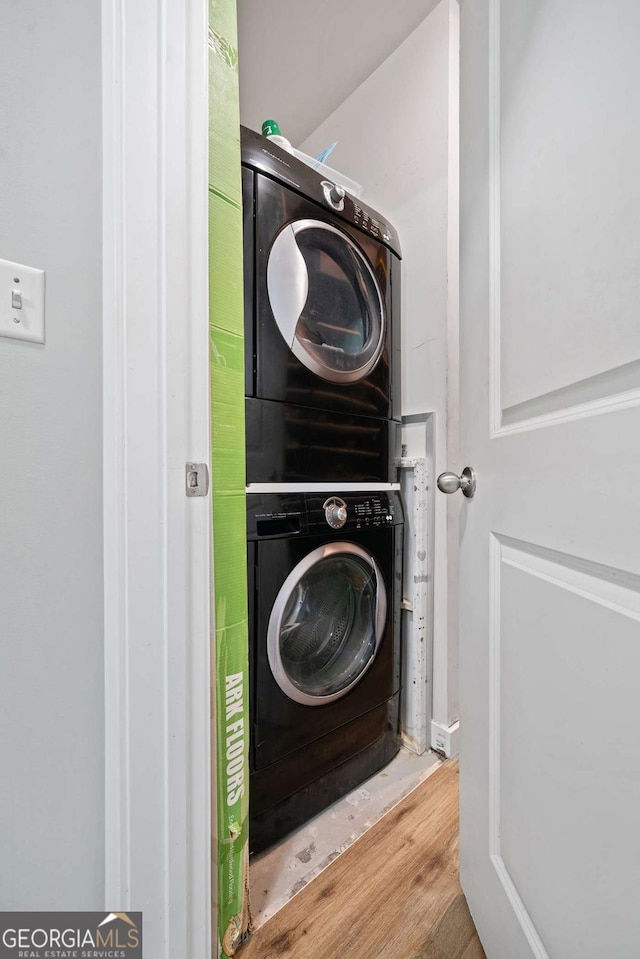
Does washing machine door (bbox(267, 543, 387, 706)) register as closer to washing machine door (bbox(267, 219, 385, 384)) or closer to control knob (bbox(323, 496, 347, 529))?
control knob (bbox(323, 496, 347, 529))

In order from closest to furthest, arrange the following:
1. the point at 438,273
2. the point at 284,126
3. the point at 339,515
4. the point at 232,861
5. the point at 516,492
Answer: the point at 516,492 < the point at 232,861 < the point at 339,515 < the point at 438,273 < the point at 284,126

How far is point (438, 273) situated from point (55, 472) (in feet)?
4.30

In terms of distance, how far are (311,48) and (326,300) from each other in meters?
1.13

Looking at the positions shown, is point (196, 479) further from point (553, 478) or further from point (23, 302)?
point (553, 478)

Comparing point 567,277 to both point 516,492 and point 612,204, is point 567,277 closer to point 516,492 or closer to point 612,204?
point 612,204

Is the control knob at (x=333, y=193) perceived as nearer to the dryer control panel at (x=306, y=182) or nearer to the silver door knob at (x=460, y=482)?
the dryer control panel at (x=306, y=182)

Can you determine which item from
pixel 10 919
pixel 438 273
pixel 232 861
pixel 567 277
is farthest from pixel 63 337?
pixel 438 273

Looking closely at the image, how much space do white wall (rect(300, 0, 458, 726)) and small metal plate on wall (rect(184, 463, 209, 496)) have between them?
0.92m

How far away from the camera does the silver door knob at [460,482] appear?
79cm

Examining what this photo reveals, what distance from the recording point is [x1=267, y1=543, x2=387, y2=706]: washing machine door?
3.39 ft

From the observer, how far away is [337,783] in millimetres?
1179

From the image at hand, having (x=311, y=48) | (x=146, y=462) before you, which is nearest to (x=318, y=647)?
(x=146, y=462)

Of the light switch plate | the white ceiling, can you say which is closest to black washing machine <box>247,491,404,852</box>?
the light switch plate

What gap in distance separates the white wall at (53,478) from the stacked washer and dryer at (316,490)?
396mm
